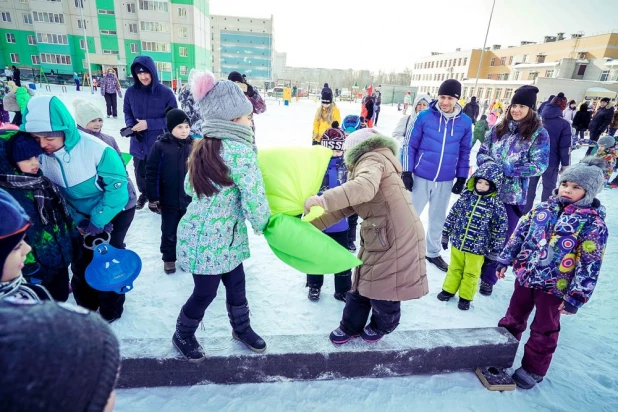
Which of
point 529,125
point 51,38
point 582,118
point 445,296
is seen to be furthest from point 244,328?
point 51,38

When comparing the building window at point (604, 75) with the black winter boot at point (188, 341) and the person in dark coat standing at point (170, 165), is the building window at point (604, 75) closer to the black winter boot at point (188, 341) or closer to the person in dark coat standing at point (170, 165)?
the person in dark coat standing at point (170, 165)

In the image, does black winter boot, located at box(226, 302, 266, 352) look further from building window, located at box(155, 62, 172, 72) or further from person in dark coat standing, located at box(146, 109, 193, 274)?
building window, located at box(155, 62, 172, 72)

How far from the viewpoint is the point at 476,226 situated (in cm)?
306

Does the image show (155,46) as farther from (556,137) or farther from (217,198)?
(217,198)

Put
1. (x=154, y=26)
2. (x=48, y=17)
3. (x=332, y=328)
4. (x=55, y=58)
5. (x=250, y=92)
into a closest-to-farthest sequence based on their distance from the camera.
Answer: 1. (x=332, y=328)
2. (x=250, y=92)
3. (x=48, y=17)
4. (x=55, y=58)
5. (x=154, y=26)

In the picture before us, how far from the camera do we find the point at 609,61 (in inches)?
1674

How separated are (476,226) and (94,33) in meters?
53.6

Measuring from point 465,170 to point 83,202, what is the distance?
3.71 m

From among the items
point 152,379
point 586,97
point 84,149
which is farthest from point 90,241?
point 586,97

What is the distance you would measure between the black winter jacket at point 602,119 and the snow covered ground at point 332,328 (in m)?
10.3

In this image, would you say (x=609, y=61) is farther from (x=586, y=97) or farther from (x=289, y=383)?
(x=289, y=383)

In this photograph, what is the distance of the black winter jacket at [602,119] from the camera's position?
11.5 metres

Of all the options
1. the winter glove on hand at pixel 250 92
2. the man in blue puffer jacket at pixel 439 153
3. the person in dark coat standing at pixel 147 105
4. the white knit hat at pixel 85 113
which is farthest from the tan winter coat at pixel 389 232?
the winter glove on hand at pixel 250 92

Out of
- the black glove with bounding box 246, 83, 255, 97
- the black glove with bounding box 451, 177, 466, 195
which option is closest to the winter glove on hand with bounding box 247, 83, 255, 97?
the black glove with bounding box 246, 83, 255, 97
